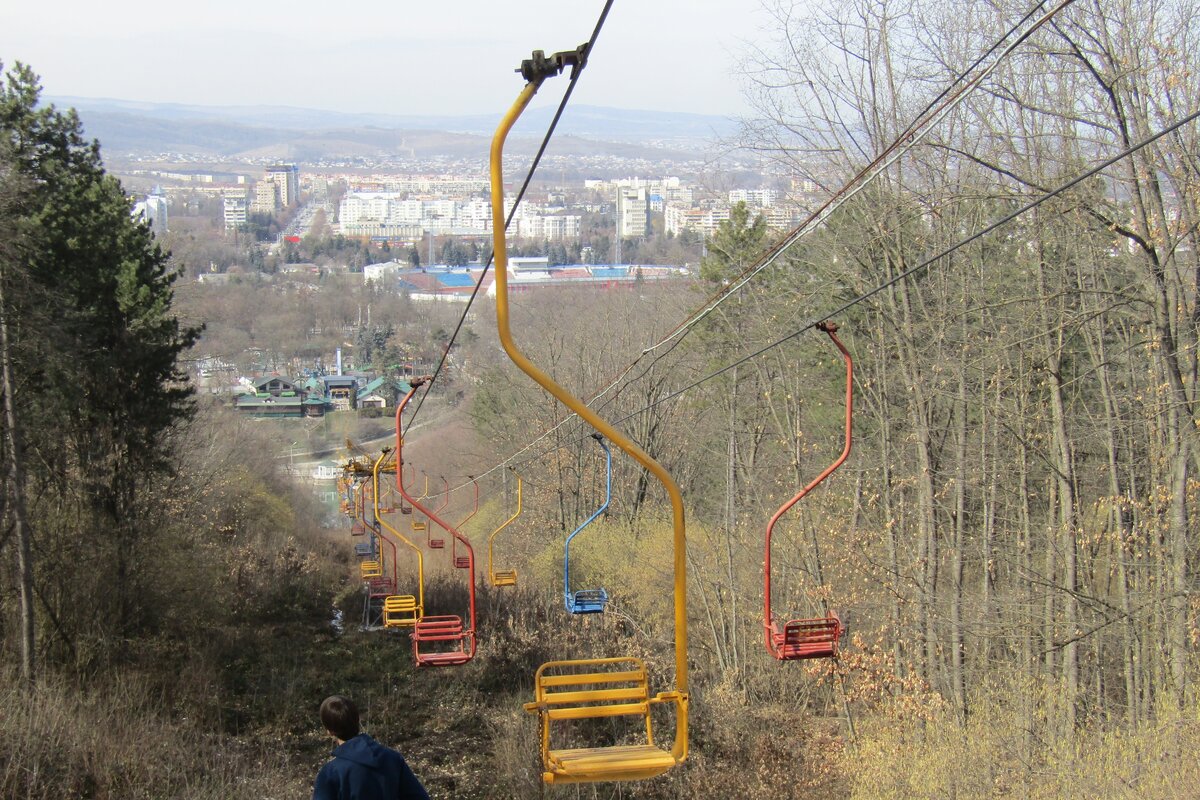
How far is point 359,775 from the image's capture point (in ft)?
14.4

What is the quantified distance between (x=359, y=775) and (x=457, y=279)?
106649 mm

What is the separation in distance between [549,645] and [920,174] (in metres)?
13.3

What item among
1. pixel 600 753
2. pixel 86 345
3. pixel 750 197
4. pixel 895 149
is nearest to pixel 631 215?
pixel 750 197

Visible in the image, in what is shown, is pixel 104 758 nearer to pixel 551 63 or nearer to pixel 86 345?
pixel 86 345

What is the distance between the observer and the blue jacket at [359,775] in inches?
172

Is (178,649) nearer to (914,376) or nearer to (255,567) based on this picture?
(255,567)

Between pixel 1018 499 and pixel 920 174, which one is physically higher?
pixel 920 174

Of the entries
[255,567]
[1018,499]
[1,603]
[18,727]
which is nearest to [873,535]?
[1018,499]

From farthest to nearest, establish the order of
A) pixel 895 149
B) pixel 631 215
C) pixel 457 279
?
pixel 631 215, pixel 457 279, pixel 895 149

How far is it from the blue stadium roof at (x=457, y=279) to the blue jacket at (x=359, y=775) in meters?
98.3

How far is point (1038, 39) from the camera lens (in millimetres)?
11875

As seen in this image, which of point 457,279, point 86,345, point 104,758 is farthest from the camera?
point 457,279

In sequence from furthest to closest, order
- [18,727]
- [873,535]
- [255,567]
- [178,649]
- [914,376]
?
[255,567] → [178,649] → [873,535] → [914,376] → [18,727]

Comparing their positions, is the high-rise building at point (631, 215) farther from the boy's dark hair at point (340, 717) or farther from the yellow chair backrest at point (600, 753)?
the boy's dark hair at point (340, 717)
